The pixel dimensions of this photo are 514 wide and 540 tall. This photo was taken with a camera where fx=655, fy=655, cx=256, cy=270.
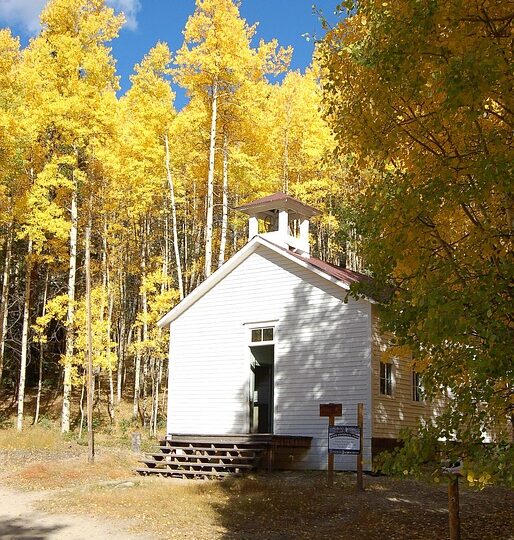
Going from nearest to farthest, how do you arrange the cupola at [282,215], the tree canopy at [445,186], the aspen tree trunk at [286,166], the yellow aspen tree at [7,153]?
the tree canopy at [445,186]
the cupola at [282,215]
the yellow aspen tree at [7,153]
the aspen tree trunk at [286,166]

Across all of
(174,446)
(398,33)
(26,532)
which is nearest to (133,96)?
(174,446)

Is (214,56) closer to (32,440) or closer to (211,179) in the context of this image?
(211,179)

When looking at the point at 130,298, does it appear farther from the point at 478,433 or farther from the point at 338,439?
the point at 478,433

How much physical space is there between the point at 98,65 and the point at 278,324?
39.6 feet

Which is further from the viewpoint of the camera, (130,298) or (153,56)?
(130,298)

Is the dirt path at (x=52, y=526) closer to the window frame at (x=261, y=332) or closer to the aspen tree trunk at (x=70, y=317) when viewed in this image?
the window frame at (x=261, y=332)

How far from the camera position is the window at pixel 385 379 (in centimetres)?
1692

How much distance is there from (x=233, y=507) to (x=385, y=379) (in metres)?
6.45

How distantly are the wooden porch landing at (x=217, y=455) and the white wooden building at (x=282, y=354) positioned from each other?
24.4 inches

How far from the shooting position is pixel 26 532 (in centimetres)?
998

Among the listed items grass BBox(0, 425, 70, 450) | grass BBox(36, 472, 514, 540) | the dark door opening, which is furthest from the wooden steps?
grass BBox(0, 425, 70, 450)

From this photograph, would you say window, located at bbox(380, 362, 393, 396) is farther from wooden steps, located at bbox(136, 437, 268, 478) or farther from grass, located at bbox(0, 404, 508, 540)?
wooden steps, located at bbox(136, 437, 268, 478)

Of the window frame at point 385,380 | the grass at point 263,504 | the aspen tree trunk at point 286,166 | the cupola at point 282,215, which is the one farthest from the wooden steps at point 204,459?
the aspen tree trunk at point 286,166

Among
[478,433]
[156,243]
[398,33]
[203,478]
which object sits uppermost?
[156,243]
